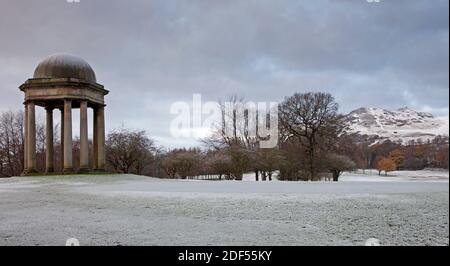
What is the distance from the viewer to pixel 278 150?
30.3m

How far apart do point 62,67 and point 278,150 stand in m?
17.8

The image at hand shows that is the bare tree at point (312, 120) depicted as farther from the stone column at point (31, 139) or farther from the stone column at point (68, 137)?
the stone column at point (31, 139)

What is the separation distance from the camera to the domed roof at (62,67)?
2703cm

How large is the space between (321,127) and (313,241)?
28.5m

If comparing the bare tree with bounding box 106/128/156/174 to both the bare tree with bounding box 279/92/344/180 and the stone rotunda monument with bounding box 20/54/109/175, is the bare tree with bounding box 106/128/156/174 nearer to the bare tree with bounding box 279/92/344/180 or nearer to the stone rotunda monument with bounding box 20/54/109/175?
the stone rotunda monument with bounding box 20/54/109/175

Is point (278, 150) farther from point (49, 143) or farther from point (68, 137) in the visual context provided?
point (49, 143)

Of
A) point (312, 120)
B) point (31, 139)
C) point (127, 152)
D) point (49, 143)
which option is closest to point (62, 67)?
point (31, 139)

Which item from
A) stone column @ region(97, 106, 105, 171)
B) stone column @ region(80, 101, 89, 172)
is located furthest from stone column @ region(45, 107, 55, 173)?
stone column @ region(97, 106, 105, 171)

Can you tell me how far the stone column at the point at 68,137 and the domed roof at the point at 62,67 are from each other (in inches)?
82.1

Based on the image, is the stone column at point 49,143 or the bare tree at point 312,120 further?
the bare tree at point 312,120

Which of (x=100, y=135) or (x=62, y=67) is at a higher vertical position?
(x=62, y=67)

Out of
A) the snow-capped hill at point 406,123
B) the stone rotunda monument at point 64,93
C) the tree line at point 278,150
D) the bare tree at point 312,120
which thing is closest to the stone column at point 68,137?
the stone rotunda monument at point 64,93
